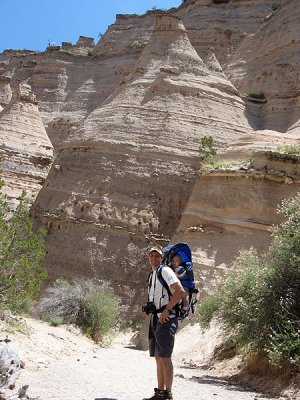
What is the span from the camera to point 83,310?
18078mm

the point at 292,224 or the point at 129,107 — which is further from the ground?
the point at 129,107

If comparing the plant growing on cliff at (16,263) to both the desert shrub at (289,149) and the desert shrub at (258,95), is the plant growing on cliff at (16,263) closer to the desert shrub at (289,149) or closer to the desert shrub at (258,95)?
the desert shrub at (289,149)

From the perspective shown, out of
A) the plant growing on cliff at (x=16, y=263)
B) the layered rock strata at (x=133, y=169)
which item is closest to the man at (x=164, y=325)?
the plant growing on cliff at (x=16, y=263)

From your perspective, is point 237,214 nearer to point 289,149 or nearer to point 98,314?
point 289,149

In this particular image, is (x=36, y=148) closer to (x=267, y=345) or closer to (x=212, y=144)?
(x=212, y=144)

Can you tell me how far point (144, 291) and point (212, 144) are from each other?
714 cm

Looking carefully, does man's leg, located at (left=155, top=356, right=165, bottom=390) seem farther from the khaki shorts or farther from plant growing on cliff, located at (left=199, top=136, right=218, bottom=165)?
plant growing on cliff, located at (left=199, top=136, right=218, bottom=165)

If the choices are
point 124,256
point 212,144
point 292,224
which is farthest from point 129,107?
point 292,224

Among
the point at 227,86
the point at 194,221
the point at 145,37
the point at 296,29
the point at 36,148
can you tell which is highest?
the point at 145,37

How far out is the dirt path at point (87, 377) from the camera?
773 centimetres

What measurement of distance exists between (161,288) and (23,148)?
89.0ft

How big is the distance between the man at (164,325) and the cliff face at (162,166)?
39.3 feet

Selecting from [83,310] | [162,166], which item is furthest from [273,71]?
[83,310]

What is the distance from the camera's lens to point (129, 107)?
87.7 ft
